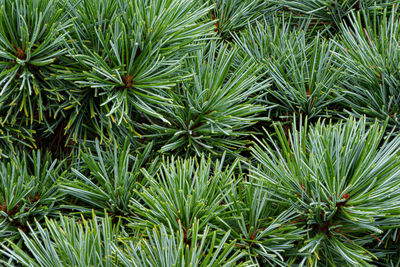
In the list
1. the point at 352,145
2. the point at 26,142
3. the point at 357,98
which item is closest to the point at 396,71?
the point at 357,98

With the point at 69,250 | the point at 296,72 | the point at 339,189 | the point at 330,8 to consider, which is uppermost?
the point at 330,8

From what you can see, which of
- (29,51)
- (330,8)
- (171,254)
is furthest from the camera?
(330,8)

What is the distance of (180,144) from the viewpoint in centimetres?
66

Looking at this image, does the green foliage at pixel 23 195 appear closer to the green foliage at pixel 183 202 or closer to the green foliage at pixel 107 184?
the green foliage at pixel 107 184

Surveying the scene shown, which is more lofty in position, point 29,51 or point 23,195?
point 29,51

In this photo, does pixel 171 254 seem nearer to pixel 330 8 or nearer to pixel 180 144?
pixel 180 144

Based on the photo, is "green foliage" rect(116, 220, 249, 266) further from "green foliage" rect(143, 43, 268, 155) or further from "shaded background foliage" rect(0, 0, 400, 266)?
"green foliage" rect(143, 43, 268, 155)

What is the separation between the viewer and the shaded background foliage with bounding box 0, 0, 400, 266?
533mm

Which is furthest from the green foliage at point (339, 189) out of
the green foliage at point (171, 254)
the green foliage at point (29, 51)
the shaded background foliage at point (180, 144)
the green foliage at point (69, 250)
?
the green foliage at point (29, 51)

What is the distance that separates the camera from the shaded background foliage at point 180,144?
0.53 metres

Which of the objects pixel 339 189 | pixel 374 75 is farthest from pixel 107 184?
pixel 374 75

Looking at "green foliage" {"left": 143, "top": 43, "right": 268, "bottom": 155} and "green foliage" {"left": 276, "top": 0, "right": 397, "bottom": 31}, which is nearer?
"green foliage" {"left": 143, "top": 43, "right": 268, "bottom": 155}

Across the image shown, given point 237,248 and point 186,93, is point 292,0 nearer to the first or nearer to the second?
point 186,93

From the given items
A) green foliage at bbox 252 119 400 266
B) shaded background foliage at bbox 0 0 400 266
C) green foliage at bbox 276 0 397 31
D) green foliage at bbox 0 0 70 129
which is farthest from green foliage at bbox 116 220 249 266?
green foliage at bbox 276 0 397 31
